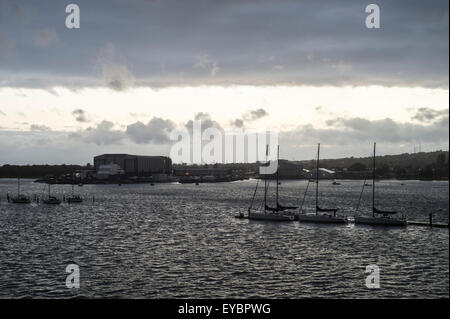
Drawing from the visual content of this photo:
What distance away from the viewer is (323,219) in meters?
76.5

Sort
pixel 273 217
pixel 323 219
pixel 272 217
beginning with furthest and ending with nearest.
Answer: pixel 272 217
pixel 273 217
pixel 323 219

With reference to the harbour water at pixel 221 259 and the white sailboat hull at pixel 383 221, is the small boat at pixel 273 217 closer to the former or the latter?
the harbour water at pixel 221 259

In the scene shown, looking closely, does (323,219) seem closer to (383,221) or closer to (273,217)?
(273,217)

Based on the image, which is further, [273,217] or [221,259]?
[273,217]

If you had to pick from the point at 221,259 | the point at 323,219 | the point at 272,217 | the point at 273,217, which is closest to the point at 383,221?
the point at 323,219

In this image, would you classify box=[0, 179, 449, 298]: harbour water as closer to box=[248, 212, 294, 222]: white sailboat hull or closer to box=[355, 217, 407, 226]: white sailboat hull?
box=[355, 217, 407, 226]: white sailboat hull

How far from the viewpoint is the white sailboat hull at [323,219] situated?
75.6m

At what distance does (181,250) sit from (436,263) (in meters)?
26.3

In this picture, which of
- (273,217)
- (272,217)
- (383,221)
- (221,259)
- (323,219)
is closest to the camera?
(221,259)

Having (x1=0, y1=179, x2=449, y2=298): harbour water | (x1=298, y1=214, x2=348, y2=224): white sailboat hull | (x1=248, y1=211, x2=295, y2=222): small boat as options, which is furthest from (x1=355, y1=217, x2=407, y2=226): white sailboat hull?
(x1=248, y1=211, x2=295, y2=222): small boat

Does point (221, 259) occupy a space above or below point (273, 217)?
below

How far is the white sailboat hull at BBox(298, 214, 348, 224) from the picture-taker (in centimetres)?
7556

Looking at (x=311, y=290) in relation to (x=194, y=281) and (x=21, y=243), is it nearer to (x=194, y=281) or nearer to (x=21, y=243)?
(x=194, y=281)
